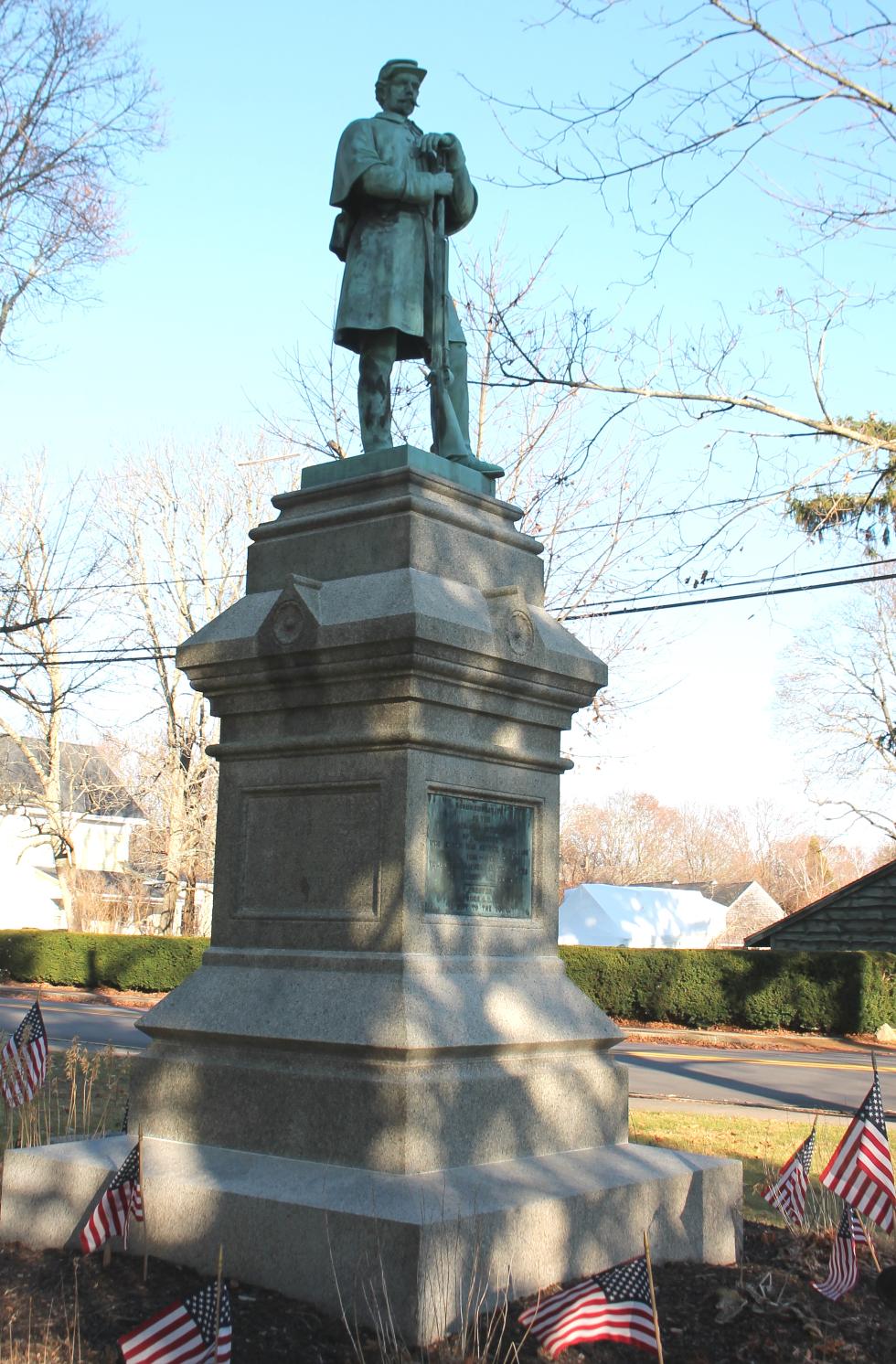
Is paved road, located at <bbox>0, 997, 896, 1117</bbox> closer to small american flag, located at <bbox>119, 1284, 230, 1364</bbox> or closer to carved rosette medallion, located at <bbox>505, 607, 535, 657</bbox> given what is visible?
carved rosette medallion, located at <bbox>505, 607, 535, 657</bbox>

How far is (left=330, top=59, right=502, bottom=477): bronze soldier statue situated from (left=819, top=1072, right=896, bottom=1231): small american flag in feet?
11.5

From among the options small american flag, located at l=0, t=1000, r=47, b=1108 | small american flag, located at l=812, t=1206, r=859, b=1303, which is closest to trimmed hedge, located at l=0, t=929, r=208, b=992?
small american flag, located at l=0, t=1000, r=47, b=1108

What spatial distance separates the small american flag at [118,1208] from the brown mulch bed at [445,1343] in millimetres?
130

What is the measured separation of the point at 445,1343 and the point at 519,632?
9.50 ft

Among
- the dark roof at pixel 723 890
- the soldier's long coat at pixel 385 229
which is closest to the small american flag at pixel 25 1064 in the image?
the soldier's long coat at pixel 385 229

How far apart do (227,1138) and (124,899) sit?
37.8 metres

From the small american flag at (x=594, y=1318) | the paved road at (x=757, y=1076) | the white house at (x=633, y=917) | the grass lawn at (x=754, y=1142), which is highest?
the white house at (x=633, y=917)

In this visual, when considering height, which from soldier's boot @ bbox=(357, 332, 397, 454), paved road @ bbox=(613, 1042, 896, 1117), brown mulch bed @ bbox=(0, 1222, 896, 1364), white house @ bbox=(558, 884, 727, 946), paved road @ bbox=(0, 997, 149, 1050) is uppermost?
soldier's boot @ bbox=(357, 332, 397, 454)

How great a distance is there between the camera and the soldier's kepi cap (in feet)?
22.6

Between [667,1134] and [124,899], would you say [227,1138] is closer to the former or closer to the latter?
[667,1134]

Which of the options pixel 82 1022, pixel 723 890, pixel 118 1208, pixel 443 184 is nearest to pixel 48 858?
pixel 723 890

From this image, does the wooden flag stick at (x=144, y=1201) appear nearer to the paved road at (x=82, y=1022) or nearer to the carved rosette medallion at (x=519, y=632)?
the carved rosette medallion at (x=519, y=632)

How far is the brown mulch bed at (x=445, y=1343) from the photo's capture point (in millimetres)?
4289

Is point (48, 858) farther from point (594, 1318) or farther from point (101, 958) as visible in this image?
point (594, 1318)
